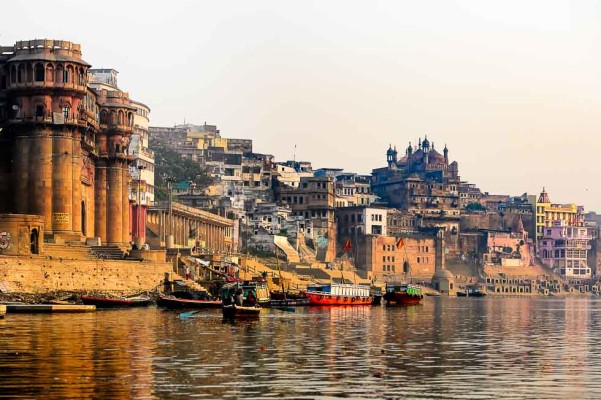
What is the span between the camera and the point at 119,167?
104875 millimetres

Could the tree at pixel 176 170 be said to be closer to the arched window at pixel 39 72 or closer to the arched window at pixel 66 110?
the arched window at pixel 66 110

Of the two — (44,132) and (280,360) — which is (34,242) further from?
(280,360)

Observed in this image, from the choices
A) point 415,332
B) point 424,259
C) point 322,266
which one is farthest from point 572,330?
point 424,259

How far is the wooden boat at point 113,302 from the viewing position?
77.0 meters

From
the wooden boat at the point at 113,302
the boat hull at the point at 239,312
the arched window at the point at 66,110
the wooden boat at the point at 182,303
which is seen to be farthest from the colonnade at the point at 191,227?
the boat hull at the point at 239,312

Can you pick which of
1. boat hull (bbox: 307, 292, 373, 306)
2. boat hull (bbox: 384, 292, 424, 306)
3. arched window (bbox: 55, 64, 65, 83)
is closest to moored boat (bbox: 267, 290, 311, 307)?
boat hull (bbox: 307, 292, 373, 306)

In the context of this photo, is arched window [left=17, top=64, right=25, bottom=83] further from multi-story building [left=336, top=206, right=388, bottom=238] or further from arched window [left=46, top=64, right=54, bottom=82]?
multi-story building [left=336, top=206, right=388, bottom=238]

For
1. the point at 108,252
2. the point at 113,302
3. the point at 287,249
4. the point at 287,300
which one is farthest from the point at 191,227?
the point at 113,302

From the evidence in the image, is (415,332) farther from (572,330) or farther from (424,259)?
(424,259)

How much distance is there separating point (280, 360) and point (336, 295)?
2257 inches

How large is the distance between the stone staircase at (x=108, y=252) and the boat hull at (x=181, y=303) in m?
8.92

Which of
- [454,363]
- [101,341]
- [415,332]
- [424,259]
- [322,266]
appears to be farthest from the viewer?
[424,259]

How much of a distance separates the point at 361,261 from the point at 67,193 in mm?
99199

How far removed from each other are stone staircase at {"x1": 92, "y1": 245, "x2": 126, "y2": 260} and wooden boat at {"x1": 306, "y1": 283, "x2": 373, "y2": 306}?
1492cm
